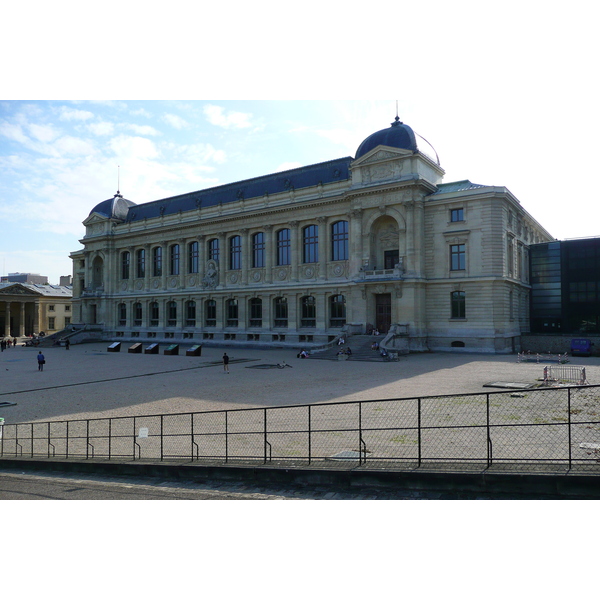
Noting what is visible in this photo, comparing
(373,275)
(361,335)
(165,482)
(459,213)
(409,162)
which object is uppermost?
(409,162)

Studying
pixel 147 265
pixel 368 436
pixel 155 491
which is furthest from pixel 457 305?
pixel 147 265

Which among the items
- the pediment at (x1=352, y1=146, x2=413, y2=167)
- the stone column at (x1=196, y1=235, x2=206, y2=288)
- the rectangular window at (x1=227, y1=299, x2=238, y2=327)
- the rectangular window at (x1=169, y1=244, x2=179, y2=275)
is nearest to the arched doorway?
the pediment at (x1=352, y1=146, x2=413, y2=167)

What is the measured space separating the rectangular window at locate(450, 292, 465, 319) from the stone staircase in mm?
6758

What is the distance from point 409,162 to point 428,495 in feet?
126

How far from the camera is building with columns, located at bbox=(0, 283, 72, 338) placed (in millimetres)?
89438

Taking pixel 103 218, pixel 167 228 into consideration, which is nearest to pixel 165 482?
pixel 167 228

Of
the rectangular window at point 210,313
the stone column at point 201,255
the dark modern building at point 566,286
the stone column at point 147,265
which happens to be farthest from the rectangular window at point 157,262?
the dark modern building at point 566,286

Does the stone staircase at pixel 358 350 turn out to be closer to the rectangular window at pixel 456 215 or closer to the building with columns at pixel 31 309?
the rectangular window at pixel 456 215

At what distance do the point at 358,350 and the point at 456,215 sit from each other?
15.0 metres

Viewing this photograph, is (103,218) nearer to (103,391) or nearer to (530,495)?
(103,391)

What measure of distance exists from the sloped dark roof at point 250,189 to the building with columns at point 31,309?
33.1 meters

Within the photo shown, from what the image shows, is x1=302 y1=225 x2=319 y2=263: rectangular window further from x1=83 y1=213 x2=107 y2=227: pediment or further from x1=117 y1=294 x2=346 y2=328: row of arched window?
x1=83 y1=213 x2=107 y2=227: pediment

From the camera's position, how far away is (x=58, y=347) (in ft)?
202

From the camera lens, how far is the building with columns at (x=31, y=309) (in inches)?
3521
